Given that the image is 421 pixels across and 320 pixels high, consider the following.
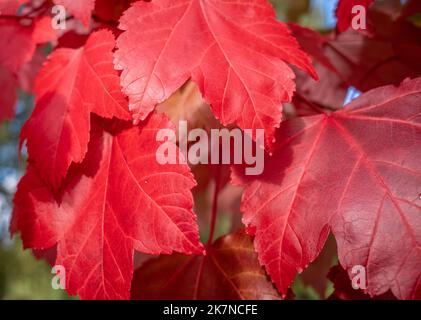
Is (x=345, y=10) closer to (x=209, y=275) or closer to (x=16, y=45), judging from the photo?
(x=209, y=275)

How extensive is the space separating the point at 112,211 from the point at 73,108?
0.57 feet

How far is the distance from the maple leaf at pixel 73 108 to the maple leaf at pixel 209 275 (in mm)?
272

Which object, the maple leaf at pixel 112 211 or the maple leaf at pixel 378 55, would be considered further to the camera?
the maple leaf at pixel 378 55

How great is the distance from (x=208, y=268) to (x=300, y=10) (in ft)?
3.06

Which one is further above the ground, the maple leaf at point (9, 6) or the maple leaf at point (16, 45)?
the maple leaf at point (9, 6)

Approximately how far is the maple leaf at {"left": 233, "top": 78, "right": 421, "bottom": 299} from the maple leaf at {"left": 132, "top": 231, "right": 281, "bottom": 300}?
145 millimetres

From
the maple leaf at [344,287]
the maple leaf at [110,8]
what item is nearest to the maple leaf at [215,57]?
the maple leaf at [110,8]

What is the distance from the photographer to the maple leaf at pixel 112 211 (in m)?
0.64

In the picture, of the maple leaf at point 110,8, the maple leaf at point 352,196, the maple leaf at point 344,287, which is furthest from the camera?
the maple leaf at point 110,8

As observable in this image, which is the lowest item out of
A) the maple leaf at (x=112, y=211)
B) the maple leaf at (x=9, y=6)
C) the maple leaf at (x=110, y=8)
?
the maple leaf at (x=112, y=211)

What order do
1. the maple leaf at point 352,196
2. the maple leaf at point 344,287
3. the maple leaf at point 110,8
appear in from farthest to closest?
1. the maple leaf at point 110,8
2. the maple leaf at point 344,287
3. the maple leaf at point 352,196

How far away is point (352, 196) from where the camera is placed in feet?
2.14

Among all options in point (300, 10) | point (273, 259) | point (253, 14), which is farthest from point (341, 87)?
point (273, 259)

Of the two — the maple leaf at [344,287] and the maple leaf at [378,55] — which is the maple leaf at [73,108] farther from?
the maple leaf at [378,55]
